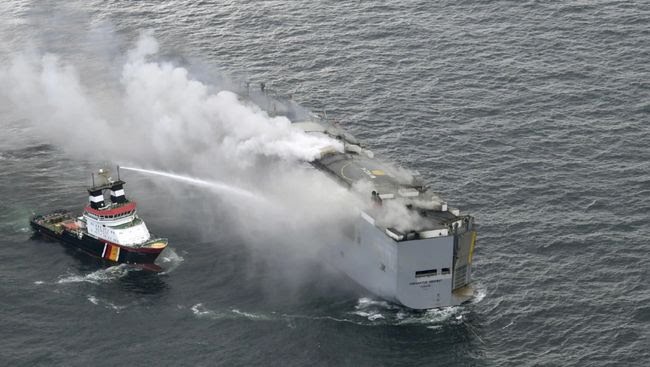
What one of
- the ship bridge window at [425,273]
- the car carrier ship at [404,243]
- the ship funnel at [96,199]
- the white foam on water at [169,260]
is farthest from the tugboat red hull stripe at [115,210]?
the ship bridge window at [425,273]

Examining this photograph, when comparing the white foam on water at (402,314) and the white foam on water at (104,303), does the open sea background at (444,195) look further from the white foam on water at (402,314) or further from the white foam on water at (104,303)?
the white foam on water at (104,303)

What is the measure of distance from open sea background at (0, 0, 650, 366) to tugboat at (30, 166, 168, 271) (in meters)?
2.17

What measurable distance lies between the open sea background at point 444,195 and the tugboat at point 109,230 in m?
2.17

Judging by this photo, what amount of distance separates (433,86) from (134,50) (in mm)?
53770

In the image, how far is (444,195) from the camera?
487 feet

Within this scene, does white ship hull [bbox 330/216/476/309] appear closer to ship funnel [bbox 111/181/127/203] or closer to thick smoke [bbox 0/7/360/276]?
thick smoke [bbox 0/7/360/276]

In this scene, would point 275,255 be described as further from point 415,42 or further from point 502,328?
point 415,42

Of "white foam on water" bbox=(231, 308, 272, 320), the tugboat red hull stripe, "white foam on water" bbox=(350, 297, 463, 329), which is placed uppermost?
the tugboat red hull stripe

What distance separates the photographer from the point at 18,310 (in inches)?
4919

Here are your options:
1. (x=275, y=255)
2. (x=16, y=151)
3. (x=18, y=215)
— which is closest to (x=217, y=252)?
(x=275, y=255)

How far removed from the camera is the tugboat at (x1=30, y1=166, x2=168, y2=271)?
445ft

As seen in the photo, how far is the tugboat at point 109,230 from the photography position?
13562cm

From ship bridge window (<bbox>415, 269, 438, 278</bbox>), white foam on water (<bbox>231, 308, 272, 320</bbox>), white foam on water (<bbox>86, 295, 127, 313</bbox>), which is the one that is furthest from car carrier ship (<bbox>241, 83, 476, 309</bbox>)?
white foam on water (<bbox>86, 295, 127, 313</bbox>)

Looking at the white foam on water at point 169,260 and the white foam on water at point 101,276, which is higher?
the white foam on water at point 169,260
